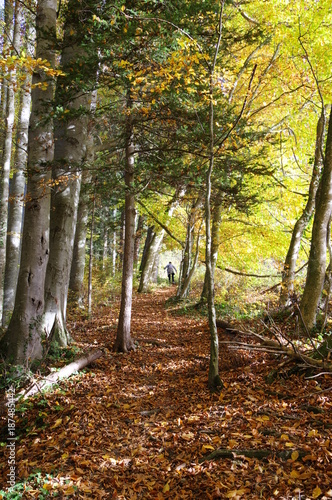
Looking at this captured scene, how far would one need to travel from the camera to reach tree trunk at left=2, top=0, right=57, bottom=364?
6.09m

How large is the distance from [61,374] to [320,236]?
574cm

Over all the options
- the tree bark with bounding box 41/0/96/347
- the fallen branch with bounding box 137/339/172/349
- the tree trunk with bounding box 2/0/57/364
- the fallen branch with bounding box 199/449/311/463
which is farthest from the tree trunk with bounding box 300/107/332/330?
the tree trunk with bounding box 2/0/57/364

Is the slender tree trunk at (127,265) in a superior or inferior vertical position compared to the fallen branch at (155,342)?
superior

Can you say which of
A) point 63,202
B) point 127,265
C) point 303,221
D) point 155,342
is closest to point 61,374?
point 127,265

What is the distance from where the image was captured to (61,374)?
19.7 ft

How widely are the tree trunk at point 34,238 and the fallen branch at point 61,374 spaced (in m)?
0.60

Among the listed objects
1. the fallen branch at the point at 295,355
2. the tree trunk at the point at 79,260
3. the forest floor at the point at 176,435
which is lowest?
the forest floor at the point at 176,435

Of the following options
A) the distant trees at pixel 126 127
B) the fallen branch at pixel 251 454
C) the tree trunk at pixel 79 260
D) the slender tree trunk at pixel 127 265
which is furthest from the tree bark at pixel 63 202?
the tree trunk at pixel 79 260

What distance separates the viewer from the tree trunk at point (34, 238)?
20.0 ft

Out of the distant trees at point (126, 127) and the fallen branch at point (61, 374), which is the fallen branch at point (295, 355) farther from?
the fallen branch at point (61, 374)

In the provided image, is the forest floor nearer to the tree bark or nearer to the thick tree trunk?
the tree bark

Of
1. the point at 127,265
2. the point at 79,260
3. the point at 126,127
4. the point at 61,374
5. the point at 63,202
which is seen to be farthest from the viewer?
the point at 79,260

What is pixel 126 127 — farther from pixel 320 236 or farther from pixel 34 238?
pixel 320 236

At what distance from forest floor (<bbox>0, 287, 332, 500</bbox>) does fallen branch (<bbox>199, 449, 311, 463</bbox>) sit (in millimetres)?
11
